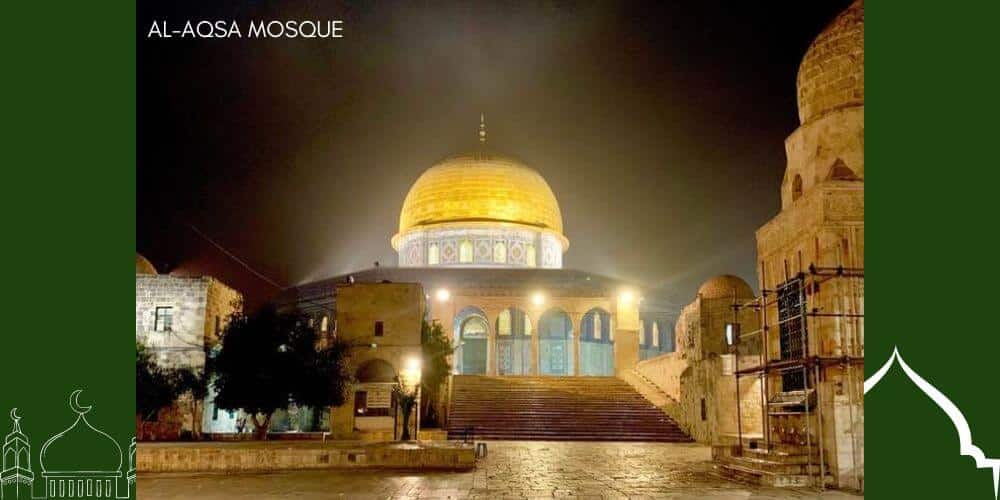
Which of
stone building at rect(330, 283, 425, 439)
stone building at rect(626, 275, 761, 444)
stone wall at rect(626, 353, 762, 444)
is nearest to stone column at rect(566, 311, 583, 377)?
stone building at rect(626, 275, 761, 444)

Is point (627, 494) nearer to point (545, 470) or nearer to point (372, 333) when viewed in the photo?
point (545, 470)

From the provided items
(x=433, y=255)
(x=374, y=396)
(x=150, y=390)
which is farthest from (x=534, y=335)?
(x=150, y=390)

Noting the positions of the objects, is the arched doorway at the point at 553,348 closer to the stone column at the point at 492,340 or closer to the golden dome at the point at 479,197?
the stone column at the point at 492,340

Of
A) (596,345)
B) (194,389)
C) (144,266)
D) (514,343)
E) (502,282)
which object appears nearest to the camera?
(194,389)

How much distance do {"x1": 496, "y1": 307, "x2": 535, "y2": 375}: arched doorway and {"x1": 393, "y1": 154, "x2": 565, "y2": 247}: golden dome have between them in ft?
15.8

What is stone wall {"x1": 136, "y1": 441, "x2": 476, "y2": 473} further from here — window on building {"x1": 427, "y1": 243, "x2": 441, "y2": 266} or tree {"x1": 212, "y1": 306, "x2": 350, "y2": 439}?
window on building {"x1": 427, "y1": 243, "x2": 441, "y2": 266}

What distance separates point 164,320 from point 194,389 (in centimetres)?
276

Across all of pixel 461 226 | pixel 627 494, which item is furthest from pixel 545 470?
pixel 461 226

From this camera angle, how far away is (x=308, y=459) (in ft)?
43.2

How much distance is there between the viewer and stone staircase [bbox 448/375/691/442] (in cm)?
2334

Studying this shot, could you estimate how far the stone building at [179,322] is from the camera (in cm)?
2514

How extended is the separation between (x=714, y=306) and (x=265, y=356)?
11.8 metres

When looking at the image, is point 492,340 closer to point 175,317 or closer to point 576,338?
point 576,338

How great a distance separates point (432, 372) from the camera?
25.8 m
